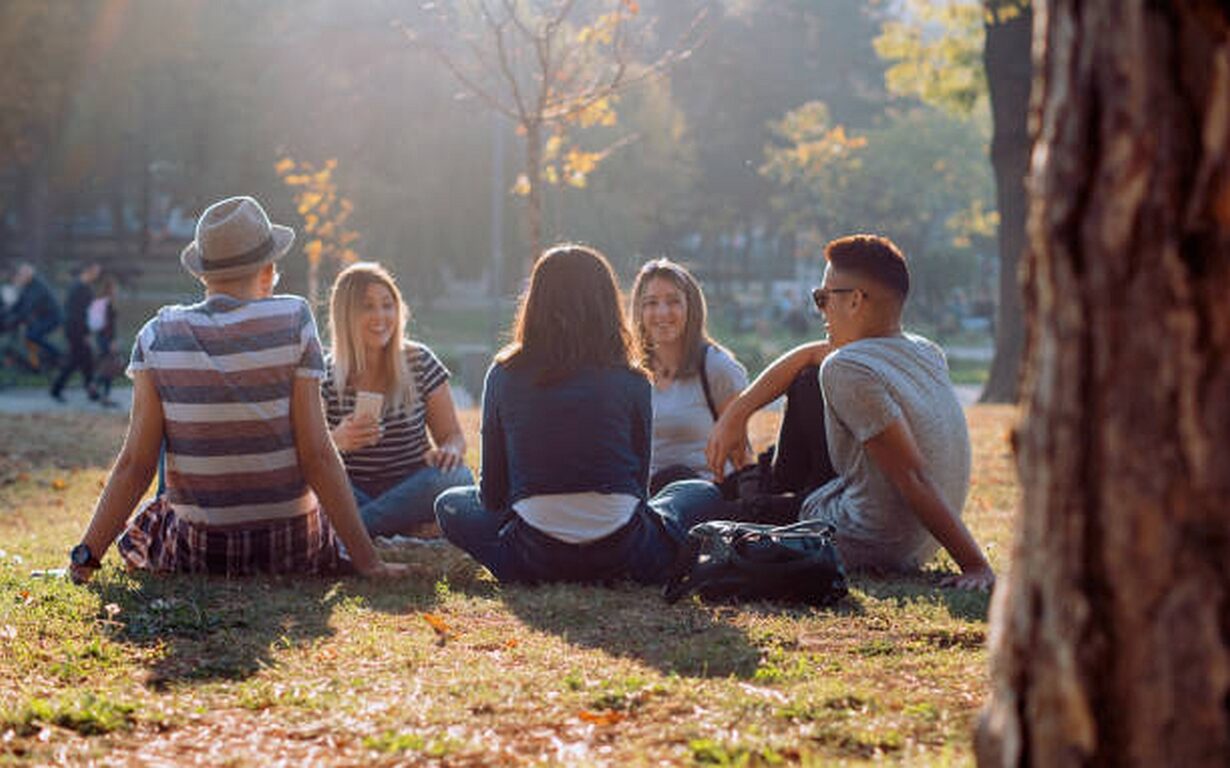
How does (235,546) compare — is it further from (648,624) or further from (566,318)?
(648,624)

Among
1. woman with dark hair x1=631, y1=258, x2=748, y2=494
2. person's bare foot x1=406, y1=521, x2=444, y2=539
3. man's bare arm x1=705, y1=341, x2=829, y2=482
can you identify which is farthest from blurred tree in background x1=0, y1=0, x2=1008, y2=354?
man's bare arm x1=705, y1=341, x2=829, y2=482

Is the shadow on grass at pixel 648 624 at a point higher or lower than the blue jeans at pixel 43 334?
lower

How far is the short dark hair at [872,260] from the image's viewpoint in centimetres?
647

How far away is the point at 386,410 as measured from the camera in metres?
7.93

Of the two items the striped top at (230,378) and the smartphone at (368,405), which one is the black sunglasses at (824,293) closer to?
the striped top at (230,378)

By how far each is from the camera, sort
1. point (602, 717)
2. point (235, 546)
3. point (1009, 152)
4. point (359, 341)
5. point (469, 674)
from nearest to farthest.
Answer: point (602, 717) < point (469, 674) < point (235, 546) < point (359, 341) < point (1009, 152)

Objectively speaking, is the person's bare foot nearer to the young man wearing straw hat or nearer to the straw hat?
the young man wearing straw hat

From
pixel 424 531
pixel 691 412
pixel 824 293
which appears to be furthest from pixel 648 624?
pixel 424 531

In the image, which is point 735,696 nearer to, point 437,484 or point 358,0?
point 437,484

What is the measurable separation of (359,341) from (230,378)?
170 cm

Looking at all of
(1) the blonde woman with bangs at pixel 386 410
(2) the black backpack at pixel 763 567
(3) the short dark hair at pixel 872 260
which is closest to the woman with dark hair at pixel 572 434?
(2) the black backpack at pixel 763 567

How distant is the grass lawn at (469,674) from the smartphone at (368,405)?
0.97 m

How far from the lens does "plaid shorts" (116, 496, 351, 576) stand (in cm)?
643

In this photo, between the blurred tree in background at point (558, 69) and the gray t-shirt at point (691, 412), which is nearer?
the gray t-shirt at point (691, 412)
